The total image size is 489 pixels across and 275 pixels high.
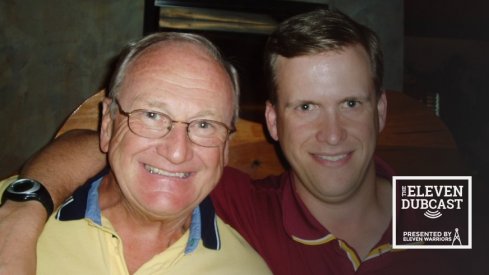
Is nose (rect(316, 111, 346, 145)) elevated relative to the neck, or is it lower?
elevated

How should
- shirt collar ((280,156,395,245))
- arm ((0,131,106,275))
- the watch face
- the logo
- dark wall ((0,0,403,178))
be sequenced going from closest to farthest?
arm ((0,131,106,275)) → the watch face → the logo → shirt collar ((280,156,395,245)) → dark wall ((0,0,403,178))

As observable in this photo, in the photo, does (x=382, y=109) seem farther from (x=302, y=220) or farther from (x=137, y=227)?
(x=137, y=227)

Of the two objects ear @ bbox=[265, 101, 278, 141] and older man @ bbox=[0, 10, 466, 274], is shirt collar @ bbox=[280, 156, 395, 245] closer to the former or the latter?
older man @ bbox=[0, 10, 466, 274]

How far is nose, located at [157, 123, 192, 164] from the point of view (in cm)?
86

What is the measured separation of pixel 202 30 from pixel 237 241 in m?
1.09

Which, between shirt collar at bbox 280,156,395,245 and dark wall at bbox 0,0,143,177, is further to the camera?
dark wall at bbox 0,0,143,177

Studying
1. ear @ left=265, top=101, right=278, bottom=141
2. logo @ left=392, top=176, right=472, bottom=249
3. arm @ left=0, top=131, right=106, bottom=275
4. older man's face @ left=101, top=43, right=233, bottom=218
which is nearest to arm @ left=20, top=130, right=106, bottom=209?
arm @ left=0, top=131, right=106, bottom=275

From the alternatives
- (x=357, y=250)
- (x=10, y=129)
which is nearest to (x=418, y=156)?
(x=357, y=250)

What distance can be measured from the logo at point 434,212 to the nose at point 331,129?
19cm

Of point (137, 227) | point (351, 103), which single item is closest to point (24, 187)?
point (137, 227)

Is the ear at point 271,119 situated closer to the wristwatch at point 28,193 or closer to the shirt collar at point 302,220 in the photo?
the shirt collar at point 302,220

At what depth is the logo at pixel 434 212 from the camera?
0.92 m

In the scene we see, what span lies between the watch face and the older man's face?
0.17 m

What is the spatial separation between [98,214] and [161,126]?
259mm
